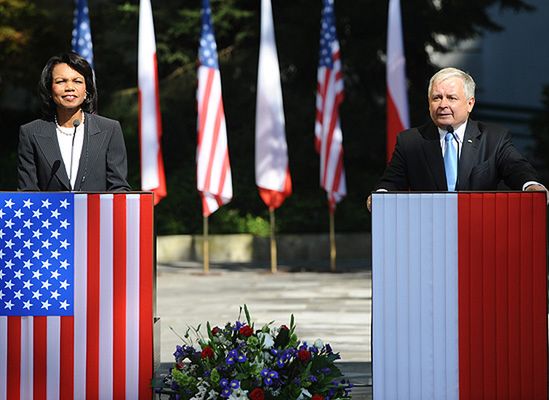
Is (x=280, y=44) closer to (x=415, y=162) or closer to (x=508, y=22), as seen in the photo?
(x=508, y=22)

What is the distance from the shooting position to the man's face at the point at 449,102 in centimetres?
584

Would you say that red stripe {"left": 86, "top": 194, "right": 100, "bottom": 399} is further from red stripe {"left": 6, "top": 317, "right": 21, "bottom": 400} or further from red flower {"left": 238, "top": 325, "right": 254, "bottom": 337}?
red flower {"left": 238, "top": 325, "right": 254, "bottom": 337}

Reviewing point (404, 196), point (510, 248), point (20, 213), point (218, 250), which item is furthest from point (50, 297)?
point (218, 250)

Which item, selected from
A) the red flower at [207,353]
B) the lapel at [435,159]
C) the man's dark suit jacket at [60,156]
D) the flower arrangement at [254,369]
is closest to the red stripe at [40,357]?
the flower arrangement at [254,369]

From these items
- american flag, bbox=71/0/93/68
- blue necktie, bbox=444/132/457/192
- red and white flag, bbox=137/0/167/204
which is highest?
american flag, bbox=71/0/93/68

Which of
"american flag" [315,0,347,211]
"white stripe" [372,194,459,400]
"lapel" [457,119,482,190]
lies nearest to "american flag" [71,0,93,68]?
"american flag" [315,0,347,211]

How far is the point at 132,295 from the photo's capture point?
5.48 m

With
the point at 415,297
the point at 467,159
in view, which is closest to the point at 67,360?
the point at 415,297

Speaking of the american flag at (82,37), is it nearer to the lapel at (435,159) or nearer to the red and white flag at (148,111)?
→ the red and white flag at (148,111)

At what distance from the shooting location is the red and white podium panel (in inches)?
215

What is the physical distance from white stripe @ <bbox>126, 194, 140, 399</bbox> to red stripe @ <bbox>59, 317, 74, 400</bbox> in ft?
0.77

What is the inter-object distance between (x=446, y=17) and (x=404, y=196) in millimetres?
18118

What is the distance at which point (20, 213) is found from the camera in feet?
18.0

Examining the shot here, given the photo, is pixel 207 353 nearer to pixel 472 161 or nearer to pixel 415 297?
pixel 415 297
